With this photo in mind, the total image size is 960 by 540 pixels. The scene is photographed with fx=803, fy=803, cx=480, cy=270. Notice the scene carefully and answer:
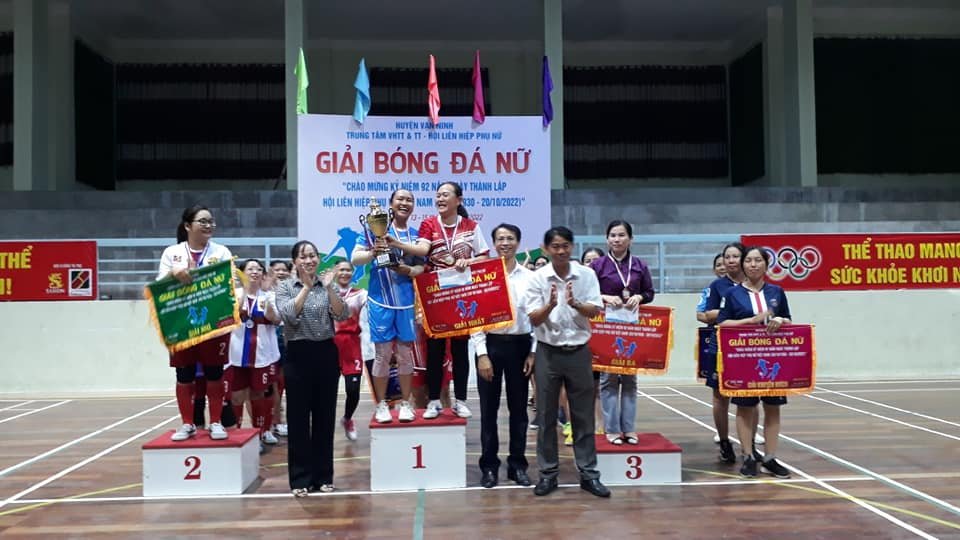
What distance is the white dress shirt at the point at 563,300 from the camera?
492 cm

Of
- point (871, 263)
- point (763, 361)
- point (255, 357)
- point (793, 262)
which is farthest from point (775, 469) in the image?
point (871, 263)

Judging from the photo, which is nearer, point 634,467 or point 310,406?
point 310,406

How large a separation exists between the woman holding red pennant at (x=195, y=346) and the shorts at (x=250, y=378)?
1166 mm

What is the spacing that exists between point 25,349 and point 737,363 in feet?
31.0

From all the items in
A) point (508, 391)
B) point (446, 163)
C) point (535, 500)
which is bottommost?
point (535, 500)

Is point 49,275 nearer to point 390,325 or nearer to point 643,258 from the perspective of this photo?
point 390,325

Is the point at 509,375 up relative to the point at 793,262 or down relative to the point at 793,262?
down

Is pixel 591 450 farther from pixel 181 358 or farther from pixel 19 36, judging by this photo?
pixel 19 36

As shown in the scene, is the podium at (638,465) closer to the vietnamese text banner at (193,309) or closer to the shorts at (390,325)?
the shorts at (390,325)

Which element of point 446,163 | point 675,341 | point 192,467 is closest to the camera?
point 192,467

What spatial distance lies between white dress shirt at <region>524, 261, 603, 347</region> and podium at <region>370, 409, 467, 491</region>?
0.85 metres

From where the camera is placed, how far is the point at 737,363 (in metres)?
5.46

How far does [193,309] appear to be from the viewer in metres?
5.09

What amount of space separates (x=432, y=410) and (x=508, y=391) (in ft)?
1.74
